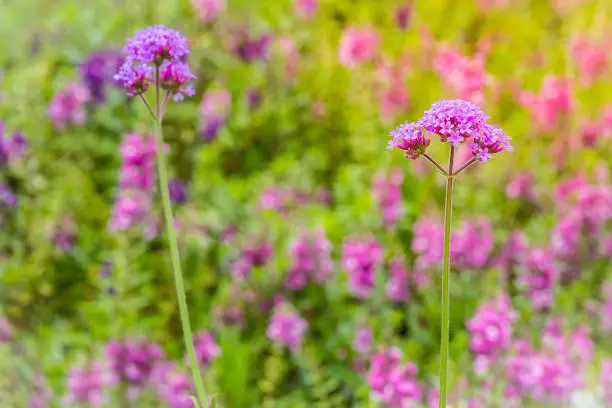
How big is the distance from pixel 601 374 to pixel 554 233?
558 mm

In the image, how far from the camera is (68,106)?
3439 millimetres

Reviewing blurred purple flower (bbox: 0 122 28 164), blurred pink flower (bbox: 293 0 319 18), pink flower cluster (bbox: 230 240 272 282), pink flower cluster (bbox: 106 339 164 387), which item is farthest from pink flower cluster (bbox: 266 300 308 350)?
blurred pink flower (bbox: 293 0 319 18)

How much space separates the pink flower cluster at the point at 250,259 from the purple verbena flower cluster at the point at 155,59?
1.49 metres

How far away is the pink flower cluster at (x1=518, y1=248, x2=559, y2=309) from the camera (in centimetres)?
254

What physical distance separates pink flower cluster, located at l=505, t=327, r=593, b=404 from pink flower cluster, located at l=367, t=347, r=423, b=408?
32cm

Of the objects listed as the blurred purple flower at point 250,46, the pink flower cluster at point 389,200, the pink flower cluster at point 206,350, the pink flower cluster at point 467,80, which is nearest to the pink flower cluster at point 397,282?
the pink flower cluster at point 389,200

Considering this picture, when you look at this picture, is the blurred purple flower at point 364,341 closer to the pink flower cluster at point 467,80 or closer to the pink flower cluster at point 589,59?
the pink flower cluster at point 467,80

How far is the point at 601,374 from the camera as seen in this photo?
7.83 feet

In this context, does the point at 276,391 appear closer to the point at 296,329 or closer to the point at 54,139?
the point at 296,329

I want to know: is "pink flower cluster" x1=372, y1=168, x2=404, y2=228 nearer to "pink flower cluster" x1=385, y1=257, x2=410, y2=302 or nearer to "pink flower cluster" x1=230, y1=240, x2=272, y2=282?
"pink flower cluster" x1=385, y1=257, x2=410, y2=302

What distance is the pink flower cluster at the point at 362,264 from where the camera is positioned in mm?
2494

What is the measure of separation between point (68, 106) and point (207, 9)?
92cm

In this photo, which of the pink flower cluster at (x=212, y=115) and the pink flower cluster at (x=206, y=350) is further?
the pink flower cluster at (x=212, y=115)

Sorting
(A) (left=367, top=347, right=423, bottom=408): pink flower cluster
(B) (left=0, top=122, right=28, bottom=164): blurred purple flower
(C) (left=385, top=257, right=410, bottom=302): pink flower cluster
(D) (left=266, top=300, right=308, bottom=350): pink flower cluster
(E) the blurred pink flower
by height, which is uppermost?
(E) the blurred pink flower
